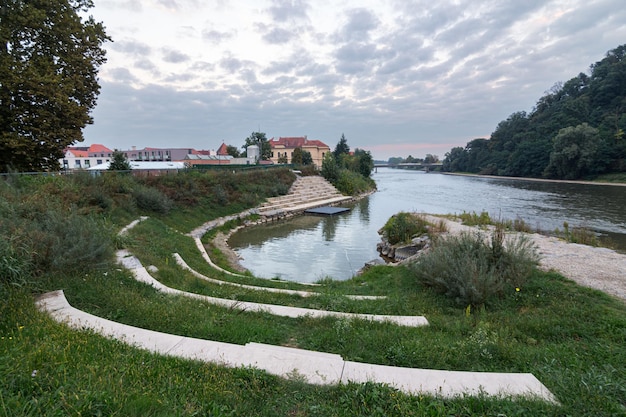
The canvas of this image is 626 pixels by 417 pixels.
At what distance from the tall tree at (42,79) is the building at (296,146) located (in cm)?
6716

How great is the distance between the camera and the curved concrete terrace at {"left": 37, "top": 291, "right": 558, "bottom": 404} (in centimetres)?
263

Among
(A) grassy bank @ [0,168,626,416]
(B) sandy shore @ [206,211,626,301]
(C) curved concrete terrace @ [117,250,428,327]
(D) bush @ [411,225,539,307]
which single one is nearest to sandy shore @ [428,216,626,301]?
(B) sandy shore @ [206,211,626,301]

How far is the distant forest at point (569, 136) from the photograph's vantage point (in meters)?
54.2

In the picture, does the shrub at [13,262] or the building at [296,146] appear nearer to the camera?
the shrub at [13,262]

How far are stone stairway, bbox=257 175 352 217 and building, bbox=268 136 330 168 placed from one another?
46.1 meters

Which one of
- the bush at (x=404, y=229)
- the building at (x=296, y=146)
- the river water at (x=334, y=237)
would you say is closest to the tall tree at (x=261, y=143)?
the building at (x=296, y=146)

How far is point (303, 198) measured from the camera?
30.2 m

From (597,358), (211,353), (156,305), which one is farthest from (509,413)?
(156,305)

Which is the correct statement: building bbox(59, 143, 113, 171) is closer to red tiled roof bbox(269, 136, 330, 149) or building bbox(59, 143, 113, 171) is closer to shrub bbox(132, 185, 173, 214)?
red tiled roof bbox(269, 136, 330, 149)

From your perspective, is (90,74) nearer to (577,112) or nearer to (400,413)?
(400,413)

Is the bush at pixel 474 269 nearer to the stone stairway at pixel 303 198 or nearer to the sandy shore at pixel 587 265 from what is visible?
the sandy shore at pixel 587 265

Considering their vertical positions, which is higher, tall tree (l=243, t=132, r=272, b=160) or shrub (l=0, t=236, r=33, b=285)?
tall tree (l=243, t=132, r=272, b=160)

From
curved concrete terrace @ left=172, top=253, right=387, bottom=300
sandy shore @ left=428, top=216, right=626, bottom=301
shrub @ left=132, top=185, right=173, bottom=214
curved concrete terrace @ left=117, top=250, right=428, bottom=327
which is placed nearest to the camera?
curved concrete terrace @ left=117, top=250, right=428, bottom=327

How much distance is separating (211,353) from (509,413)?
253 centimetres
